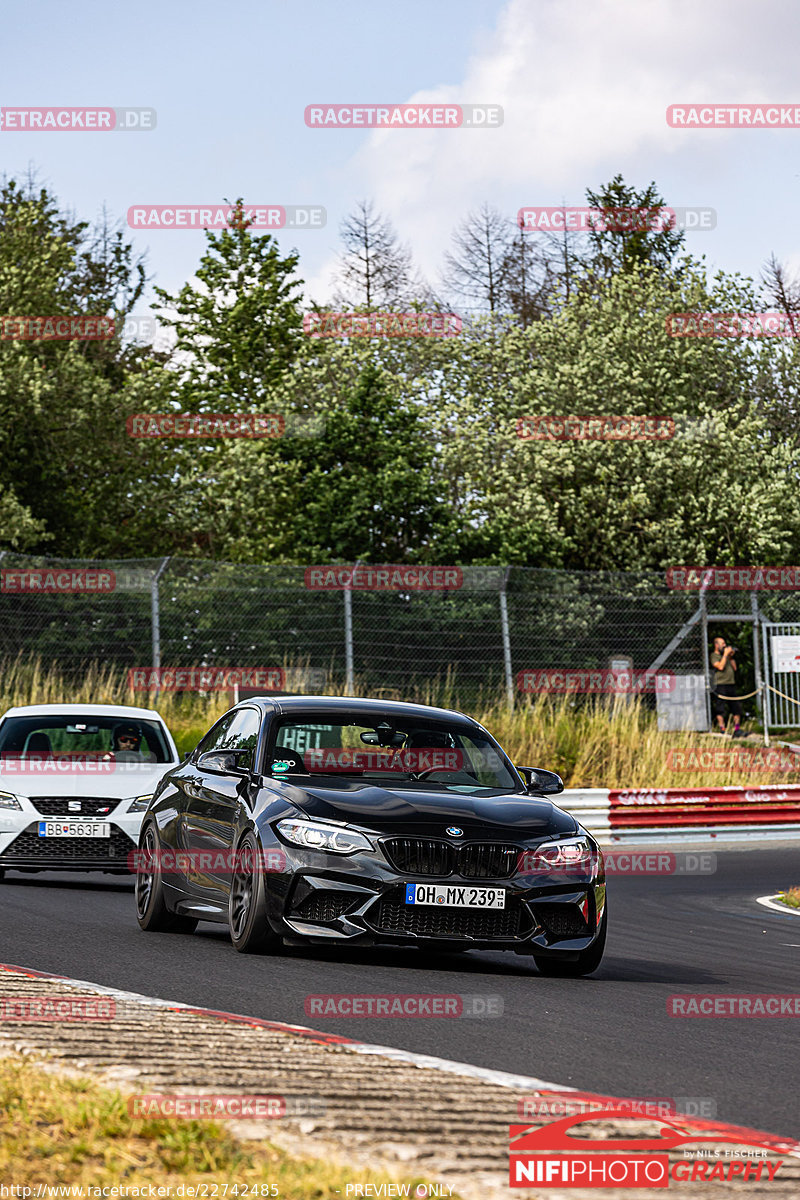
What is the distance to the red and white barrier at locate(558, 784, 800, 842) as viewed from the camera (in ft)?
69.6

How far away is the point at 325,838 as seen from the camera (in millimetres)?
8852

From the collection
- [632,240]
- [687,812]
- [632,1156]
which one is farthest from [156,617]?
[632,240]

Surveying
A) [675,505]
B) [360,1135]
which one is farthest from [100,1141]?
[675,505]

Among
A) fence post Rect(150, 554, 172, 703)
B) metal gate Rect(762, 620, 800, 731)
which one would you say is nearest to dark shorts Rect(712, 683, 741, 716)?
metal gate Rect(762, 620, 800, 731)

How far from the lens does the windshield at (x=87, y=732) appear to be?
15.4 m

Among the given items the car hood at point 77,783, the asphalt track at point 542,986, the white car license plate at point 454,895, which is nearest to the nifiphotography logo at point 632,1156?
the asphalt track at point 542,986

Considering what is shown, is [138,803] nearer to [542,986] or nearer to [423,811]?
[423,811]

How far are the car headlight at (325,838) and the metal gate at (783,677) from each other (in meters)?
21.3

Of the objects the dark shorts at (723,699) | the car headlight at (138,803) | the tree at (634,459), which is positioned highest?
the tree at (634,459)

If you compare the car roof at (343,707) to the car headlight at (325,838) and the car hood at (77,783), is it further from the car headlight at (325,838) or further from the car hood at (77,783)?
the car hood at (77,783)

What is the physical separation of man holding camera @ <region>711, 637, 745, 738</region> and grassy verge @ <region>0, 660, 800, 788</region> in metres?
3.31

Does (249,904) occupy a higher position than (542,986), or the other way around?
(249,904)

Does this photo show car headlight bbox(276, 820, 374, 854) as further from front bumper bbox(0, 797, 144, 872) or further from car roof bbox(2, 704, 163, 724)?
car roof bbox(2, 704, 163, 724)

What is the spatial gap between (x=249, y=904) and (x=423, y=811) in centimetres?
111
